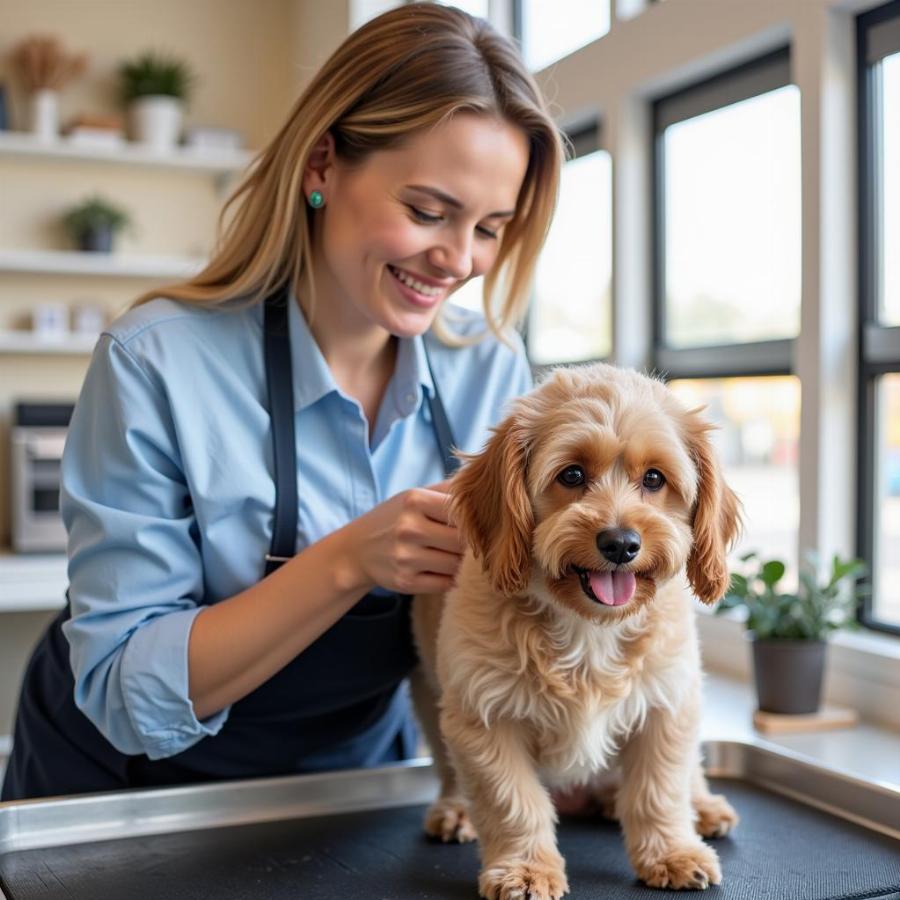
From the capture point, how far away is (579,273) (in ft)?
12.1

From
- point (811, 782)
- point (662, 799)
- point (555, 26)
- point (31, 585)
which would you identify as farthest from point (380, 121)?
point (31, 585)

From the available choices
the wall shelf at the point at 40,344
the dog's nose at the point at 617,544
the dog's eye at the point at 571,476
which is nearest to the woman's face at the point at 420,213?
the dog's eye at the point at 571,476

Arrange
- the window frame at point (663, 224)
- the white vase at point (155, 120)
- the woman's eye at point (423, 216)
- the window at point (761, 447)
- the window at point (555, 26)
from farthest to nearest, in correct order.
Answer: the white vase at point (155, 120) < the window at point (555, 26) < the window at point (761, 447) < the window frame at point (663, 224) < the woman's eye at point (423, 216)

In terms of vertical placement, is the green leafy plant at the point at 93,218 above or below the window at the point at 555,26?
below

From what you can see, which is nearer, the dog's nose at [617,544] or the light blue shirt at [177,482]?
the dog's nose at [617,544]

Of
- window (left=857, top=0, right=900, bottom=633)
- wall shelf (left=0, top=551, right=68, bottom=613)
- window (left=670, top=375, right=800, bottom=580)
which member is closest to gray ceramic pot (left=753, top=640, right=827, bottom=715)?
window (left=857, top=0, right=900, bottom=633)

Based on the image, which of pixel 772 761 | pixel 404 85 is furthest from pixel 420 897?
pixel 404 85

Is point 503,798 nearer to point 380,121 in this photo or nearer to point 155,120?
point 380,121

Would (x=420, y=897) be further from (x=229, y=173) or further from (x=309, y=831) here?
(x=229, y=173)

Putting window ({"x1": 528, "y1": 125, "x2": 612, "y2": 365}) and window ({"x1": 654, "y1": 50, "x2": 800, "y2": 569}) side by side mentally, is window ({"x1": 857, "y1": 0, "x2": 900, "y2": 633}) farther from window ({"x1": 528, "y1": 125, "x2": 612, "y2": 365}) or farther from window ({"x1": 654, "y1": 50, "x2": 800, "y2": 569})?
window ({"x1": 528, "y1": 125, "x2": 612, "y2": 365})

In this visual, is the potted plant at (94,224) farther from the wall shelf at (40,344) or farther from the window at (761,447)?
the window at (761,447)

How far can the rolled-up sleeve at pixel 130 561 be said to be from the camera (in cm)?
138

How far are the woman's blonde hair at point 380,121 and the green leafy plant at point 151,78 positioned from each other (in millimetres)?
3430

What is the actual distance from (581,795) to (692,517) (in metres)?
0.41
